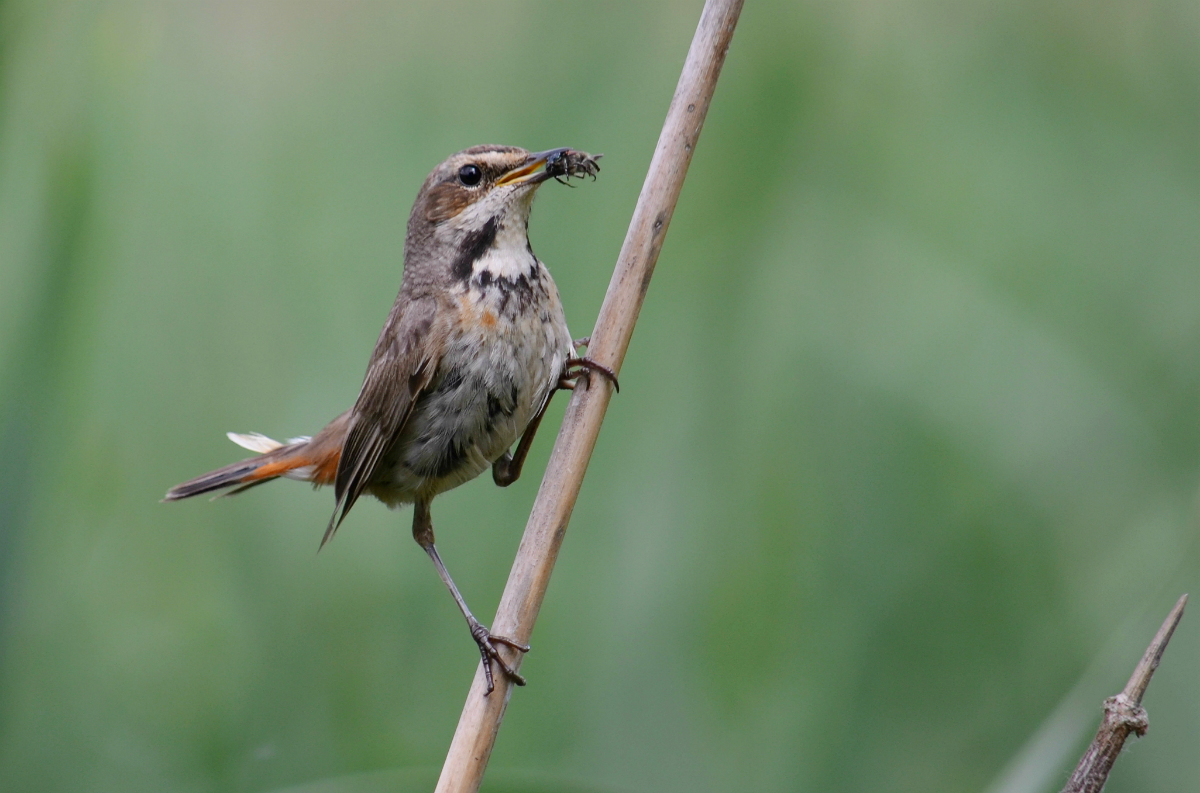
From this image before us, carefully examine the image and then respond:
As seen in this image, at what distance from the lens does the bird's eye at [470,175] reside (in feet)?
7.98

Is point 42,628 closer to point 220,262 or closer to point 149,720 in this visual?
point 149,720

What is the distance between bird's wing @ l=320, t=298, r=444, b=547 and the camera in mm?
2516

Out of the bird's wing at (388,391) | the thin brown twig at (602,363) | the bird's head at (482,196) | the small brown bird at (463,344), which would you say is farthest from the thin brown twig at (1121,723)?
the bird's wing at (388,391)

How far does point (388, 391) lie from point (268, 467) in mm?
617

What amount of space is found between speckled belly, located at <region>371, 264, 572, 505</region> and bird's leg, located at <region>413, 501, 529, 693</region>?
0.25 meters

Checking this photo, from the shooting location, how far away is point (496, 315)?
242 cm

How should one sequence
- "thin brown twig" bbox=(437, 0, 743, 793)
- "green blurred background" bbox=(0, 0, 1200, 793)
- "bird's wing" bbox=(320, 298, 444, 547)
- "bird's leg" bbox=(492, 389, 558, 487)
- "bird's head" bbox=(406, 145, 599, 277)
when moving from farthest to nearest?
1. "bird's leg" bbox=(492, 389, 558, 487)
2. "bird's wing" bbox=(320, 298, 444, 547)
3. "bird's head" bbox=(406, 145, 599, 277)
4. "green blurred background" bbox=(0, 0, 1200, 793)
5. "thin brown twig" bbox=(437, 0, 743, 793)

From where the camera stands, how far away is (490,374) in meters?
2.46

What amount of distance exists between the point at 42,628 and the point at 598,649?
56.9 inches

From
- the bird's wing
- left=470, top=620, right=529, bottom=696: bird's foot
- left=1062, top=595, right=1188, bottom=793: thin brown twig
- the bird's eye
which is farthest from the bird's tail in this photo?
left=1062, top=595, right=1188, bottom=793: thin brown twig

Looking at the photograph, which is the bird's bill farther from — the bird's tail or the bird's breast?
the bird's tail

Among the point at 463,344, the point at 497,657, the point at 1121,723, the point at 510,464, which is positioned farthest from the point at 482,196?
the point at 1121,723

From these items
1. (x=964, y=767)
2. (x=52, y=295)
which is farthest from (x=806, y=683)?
(x=52, y=295)

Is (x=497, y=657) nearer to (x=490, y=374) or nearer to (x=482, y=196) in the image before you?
(x=490, y=374)
